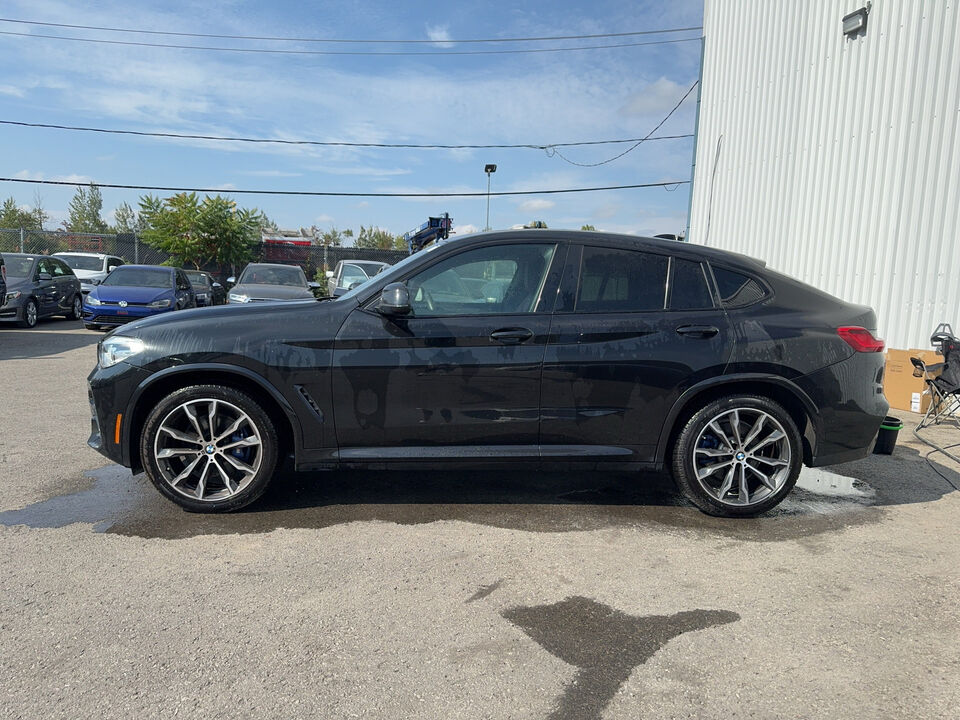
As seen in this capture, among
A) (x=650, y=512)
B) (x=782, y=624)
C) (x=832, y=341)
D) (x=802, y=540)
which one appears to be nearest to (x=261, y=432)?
(x=650, y=512)

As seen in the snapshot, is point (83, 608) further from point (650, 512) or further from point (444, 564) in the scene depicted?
point (650, 512)

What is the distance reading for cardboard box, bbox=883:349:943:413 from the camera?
790 centimetres

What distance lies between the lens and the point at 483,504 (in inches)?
178

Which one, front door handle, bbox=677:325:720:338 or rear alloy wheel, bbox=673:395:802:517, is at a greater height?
front door handle, bbox=677:325:720:338

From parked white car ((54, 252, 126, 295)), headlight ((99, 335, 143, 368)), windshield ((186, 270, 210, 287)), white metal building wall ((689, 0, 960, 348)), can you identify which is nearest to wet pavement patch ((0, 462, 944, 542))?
headlight ((99, 335, 143, 368))

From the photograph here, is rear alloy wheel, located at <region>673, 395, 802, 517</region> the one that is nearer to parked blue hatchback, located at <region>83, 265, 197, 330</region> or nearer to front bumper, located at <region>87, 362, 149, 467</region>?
front bumper, located at <region>87, 362, 149, 467</region>

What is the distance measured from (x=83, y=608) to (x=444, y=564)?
163 centimetres

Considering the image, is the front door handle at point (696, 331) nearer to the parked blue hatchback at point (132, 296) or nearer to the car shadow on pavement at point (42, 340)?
the car shadow on pavement at point (42, 340)

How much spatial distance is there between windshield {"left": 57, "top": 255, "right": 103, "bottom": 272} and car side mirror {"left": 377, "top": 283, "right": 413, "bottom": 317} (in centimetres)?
2009

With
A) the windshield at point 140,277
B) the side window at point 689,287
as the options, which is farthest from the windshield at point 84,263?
the side window at point 689,287

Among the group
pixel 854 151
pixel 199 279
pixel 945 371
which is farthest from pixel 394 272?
pixel 199 279

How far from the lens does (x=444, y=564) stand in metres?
3.58

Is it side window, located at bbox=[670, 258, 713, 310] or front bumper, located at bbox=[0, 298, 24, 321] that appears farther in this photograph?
front bumper, located at bbox=[0, 298, 24, 321]

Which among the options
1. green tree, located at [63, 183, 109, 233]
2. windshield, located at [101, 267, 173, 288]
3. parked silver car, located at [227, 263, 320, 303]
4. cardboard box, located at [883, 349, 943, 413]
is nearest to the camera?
cardboard box, located at [883, 349, 943, 413]
